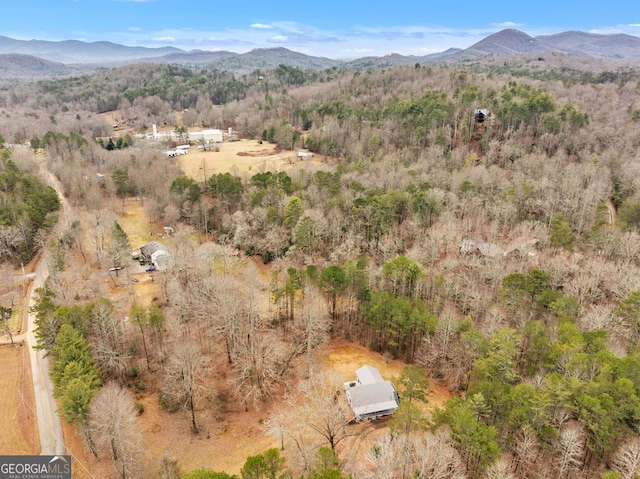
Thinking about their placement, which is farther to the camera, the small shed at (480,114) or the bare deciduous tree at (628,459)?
the small shed at (480,114)

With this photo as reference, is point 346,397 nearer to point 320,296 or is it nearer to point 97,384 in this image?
point 320,296

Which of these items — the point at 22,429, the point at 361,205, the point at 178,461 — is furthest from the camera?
the point at 361,205

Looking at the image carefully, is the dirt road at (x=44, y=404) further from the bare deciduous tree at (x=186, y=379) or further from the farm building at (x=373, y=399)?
the farm building at (x=373, y=399)

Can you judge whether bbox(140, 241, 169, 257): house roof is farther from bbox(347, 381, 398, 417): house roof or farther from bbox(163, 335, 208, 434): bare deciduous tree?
bbox(347, 381, 398, 417): house roof

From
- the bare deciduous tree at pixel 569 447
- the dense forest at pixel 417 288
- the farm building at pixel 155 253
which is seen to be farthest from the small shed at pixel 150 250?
the bare deciduous tree at pixel 569 447

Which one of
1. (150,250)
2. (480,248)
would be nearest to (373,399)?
(480,248)

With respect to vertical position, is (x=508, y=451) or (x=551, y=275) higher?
(x=551, y=275)

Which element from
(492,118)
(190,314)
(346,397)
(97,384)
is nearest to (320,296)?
(346,397)
